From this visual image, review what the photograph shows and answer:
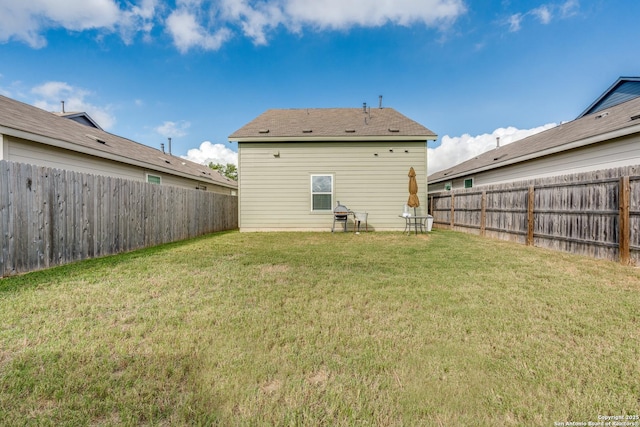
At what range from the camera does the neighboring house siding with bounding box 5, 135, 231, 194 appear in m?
5.79

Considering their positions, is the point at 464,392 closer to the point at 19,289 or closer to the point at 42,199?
the point at 19,289

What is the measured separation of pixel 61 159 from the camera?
6.91 metres

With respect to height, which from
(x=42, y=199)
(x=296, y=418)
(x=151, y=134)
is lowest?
(x=296, y=418)

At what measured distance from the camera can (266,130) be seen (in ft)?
34.8

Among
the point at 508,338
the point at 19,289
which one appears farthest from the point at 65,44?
the point at 508,338

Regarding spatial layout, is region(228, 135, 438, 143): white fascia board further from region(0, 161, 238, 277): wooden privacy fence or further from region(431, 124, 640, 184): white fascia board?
region(0, 161, 238, 277): wooden privacy fence

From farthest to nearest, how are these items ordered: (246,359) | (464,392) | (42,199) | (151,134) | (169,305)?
1. (151,134)
2. (42,199)
3. (169,305)
4. (246,359)
5. (464,392)

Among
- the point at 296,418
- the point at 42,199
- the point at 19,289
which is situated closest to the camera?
the point at 296,418

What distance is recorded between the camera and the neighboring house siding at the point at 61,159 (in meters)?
5.79

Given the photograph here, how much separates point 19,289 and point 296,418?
421cm

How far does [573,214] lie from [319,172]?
765 cm

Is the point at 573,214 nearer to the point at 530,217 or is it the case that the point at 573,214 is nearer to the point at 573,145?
the point at 530,217

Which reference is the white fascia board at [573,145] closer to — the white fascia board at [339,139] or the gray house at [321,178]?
the white fascia board at [339,139]

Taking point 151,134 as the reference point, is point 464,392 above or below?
below
